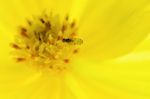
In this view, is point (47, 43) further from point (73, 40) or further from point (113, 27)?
point (113, 27)

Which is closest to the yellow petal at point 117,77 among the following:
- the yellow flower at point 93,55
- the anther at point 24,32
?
the yellow flower at point 93,55

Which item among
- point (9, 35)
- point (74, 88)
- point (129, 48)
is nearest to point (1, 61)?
point (9, 35)

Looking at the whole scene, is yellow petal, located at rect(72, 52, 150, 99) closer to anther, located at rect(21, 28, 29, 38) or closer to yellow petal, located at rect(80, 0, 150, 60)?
yellow petal, located at rect(80, 0, 150, 60)

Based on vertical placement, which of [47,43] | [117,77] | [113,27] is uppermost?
[113,27]

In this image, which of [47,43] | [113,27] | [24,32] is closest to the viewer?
[47,43]

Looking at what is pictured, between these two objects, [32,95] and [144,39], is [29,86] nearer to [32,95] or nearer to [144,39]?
[32,95]

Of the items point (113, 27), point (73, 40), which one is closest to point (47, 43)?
point (73, 40)
